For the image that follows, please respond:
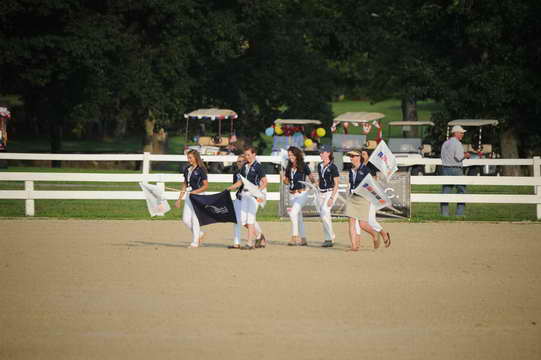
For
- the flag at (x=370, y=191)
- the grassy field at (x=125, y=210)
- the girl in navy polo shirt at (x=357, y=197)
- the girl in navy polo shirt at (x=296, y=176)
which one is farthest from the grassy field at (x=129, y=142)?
the flag at (x=370, y=191)

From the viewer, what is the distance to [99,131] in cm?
9125

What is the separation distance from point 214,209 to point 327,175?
74.0 inches

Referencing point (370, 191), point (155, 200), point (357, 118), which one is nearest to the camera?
point (370, 191)

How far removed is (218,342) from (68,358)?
1.28m

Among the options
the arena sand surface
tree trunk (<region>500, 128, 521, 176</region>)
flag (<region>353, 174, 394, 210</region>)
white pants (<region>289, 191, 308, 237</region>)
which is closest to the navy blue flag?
the arena sand surface

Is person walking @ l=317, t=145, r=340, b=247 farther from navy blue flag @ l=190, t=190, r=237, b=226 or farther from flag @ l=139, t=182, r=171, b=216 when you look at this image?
flag @ l=139, t=182, r=171, b=216

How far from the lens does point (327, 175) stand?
15531mm

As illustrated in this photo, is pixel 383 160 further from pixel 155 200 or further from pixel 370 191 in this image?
pixel 155 200

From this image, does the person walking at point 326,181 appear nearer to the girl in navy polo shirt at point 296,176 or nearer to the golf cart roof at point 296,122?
the girl in navy polo shirt at point 296,176

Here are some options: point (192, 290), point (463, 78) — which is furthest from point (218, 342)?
point (463, 78)

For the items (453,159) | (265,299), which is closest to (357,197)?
(265,299)

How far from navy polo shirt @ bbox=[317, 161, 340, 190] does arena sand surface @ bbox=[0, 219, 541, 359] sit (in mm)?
1037

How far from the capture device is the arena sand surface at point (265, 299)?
7961 mm

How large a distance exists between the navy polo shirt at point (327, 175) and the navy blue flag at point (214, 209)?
1511 millimetres
